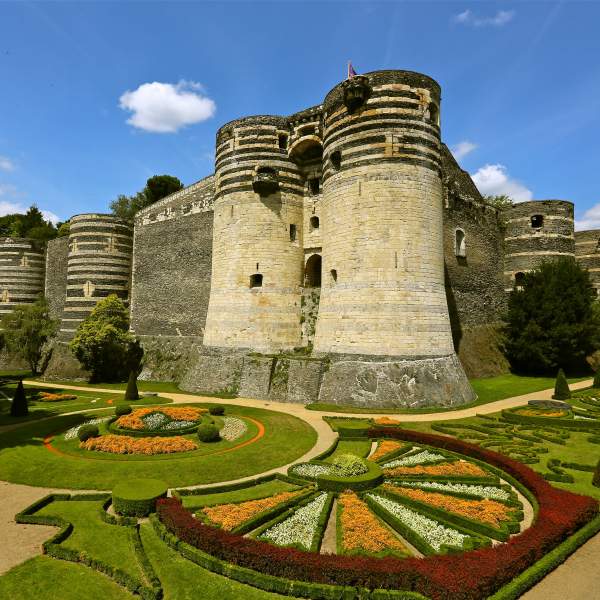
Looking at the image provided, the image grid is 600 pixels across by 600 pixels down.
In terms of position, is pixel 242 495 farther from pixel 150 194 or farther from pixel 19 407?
pixel 150 194

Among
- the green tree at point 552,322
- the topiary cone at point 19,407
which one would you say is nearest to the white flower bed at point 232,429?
the topiary cone at point 19,407

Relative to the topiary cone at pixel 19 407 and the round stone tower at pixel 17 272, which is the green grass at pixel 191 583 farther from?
the round stone tower at pixel 17 272

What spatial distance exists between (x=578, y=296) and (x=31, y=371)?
150 feet

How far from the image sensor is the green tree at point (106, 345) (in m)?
32.6

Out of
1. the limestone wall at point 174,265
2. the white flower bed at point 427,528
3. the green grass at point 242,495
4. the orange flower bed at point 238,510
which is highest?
the limestone wall at point 174,265

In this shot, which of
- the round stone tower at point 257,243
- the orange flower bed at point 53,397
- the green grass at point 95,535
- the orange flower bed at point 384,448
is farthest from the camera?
the round stone tower at point 257,243

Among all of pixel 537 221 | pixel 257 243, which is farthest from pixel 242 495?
pixel 537 221

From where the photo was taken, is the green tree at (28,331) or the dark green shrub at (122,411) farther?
the green tree at (28,331)

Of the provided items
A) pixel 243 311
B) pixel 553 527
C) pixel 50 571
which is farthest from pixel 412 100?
pixel 50 571

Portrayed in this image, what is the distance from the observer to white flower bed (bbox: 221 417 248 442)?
17188 millimetres

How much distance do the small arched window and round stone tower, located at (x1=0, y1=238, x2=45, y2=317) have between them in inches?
1604

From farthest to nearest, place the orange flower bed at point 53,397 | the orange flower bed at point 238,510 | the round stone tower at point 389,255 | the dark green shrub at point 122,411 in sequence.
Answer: the orange flower bed at point 53,397, the round stone tower at point 389,255, the dark green shrub at point 122,411, the orange flower bed at point 238,510

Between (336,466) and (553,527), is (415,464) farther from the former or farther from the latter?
(553,527)

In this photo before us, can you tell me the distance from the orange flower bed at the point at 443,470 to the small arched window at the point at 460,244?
21726 millimetres
